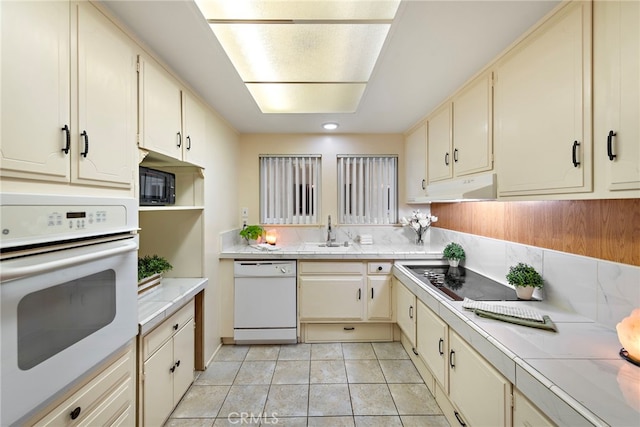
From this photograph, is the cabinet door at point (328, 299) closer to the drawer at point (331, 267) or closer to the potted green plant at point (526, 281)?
the drawer at point (331, 267)

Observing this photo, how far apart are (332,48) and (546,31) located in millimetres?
1085

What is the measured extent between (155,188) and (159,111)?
0.46m

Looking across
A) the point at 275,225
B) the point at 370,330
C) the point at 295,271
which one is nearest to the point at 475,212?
the point at 370,330

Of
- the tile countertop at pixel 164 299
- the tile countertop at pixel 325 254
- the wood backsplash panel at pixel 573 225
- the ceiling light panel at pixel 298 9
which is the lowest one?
the tile countertop at pixel 164 299

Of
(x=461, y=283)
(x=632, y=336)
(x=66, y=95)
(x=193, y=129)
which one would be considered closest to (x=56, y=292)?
(x=66, y=95)

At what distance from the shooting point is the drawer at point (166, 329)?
143 cm

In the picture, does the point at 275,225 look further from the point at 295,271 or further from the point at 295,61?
the point at 295,61

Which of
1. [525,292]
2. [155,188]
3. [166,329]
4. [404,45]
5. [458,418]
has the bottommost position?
[458,418]

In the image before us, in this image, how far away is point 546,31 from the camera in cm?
119

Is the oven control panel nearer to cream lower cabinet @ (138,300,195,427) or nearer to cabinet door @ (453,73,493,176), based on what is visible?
cream lower cabinet @ (138,300,195,427)

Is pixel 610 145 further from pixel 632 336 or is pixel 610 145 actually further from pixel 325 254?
pixel 325 254

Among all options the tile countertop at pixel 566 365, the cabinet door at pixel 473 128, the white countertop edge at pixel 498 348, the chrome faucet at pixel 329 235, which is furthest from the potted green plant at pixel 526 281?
the chrome faucet at pixel 329 235

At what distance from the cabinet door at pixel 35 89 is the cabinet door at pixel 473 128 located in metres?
2.08

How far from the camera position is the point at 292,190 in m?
3.21
